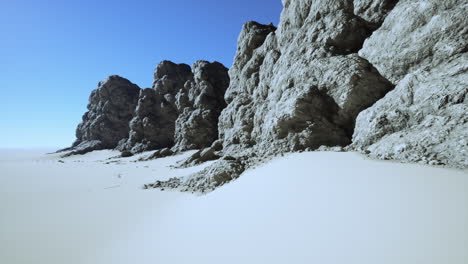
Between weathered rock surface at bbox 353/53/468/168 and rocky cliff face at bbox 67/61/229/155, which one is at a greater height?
rocky cliff face at bbox 67/61/229/155

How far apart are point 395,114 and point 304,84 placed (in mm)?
6354

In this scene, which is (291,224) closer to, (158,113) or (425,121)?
(425,121)

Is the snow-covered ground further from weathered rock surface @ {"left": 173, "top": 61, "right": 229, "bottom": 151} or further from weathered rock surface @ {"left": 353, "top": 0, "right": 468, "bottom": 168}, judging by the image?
weathered rock surface @ {"left": 173, "top": 61, "right": 229, "bottom": 151}

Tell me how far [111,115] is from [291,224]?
83.0 metres

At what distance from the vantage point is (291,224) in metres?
4.03

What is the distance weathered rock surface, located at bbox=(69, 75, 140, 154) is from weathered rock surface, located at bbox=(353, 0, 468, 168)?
77276mm

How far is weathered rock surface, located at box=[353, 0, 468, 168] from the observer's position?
5.63 m

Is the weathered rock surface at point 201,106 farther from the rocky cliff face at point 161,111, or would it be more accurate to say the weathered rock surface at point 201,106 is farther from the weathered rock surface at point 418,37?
the weathered rock surface at point 418,37

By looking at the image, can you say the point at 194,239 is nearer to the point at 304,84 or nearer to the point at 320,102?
the point at 320,102

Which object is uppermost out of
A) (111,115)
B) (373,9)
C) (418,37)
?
(111,115)

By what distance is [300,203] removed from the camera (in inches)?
185

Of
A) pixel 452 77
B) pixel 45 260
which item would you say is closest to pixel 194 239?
pixel 45 260

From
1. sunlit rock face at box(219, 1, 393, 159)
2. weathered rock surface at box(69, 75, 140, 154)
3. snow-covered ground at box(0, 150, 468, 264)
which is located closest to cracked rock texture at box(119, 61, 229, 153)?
weathered rock surface at box(69, 75, 140, 154)

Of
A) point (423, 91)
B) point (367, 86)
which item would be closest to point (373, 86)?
point (367, 86)
